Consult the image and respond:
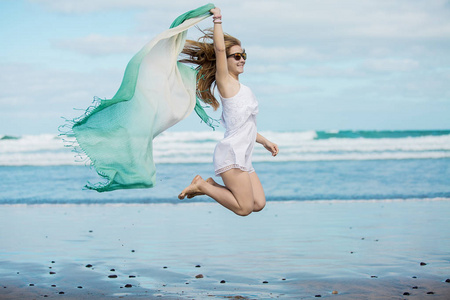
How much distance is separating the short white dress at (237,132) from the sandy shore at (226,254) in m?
1.20

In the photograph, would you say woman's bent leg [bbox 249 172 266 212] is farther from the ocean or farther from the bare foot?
the ocean

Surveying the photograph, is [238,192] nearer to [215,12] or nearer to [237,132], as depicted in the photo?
[237,132]

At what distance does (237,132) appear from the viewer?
6.28m

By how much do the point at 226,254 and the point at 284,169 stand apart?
11.4 meters

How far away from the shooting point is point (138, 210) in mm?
11898

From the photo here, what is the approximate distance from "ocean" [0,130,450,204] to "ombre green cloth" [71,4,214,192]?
506mm

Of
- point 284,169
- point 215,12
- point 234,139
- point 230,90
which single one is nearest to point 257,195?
point 234,139

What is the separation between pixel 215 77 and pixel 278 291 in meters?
2.31

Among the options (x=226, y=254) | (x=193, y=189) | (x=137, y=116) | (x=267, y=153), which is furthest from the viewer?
(x=267, y=153)

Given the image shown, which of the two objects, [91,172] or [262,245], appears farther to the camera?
[91,172]

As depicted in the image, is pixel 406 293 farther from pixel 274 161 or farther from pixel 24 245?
pixel 274 161

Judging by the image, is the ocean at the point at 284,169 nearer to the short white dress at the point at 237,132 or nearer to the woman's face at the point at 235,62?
the short white dress at the point at 237,132

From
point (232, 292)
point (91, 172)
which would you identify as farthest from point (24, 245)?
point (91, 172)

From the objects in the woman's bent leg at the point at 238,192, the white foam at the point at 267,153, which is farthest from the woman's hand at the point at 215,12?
the white foam at the point at 267,153
